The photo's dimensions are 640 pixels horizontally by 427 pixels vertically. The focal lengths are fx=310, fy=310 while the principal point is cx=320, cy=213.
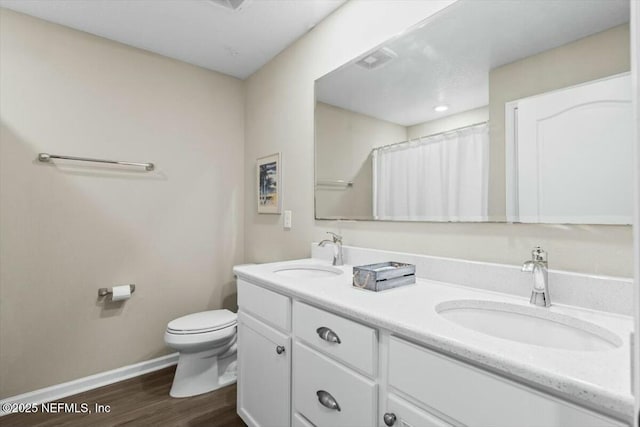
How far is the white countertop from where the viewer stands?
54 cm

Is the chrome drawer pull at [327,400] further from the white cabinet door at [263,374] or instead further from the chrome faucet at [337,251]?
the chrome faucet at [337,251]

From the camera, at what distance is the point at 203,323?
2.02 metres

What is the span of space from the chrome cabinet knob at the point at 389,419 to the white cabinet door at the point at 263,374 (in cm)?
50

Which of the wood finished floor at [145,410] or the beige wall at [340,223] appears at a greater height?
the beige wall at [340,223]

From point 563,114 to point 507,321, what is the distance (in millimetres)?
701

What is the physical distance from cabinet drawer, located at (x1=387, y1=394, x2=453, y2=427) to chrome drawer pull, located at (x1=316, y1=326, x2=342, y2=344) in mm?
235

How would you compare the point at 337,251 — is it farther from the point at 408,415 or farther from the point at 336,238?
the point at 408,415

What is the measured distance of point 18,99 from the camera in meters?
1.85

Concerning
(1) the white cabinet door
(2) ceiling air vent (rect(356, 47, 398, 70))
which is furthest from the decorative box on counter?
(2) ceiling air vent (rect(356, 47, 398, 70))

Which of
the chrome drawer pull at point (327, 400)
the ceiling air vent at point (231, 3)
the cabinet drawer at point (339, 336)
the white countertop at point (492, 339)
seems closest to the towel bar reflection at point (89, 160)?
the ceiling air vent at point (231, 3)

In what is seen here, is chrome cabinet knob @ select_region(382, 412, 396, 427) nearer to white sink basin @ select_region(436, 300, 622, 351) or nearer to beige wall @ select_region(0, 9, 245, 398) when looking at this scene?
white sink basin @ select_region(436, 300, 622, 351)

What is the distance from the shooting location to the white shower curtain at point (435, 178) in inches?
48.7

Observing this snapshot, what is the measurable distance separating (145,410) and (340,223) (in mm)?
1574

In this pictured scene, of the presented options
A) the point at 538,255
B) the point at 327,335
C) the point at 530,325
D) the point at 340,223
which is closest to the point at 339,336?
the point at 327,335
